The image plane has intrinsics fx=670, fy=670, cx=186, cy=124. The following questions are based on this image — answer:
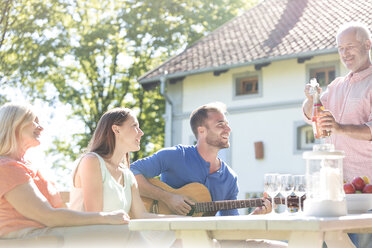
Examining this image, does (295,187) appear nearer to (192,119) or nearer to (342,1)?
(192,119)

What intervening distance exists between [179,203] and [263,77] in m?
12.7

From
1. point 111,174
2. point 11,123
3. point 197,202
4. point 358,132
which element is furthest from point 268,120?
point 11,123

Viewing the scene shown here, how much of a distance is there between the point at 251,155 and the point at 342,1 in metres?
4.96

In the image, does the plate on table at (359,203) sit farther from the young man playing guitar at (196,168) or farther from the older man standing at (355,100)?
the young man playing guitar at (196,168)

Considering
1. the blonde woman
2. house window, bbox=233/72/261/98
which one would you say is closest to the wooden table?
the blonde woman

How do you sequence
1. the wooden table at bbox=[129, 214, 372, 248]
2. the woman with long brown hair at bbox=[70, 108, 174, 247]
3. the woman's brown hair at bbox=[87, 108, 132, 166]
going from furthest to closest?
the woman's brown hair at bbox=[87, 108, 132, 166]
the woman with long brown hair at bbox=[70, 108, 174, 247]
the wooden table at bbox=[129, 214, 372, 248]

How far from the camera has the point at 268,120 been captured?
16625 mm

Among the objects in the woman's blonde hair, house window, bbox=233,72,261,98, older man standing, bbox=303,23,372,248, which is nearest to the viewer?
the woman's blonde hair

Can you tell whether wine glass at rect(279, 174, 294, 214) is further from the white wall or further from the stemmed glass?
the white wall

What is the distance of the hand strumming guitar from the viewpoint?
4473 millimetres

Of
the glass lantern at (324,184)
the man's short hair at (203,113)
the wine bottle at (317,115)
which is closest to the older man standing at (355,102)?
the wine bottle at (317,115)

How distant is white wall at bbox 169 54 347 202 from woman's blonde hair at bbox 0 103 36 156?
41.3 feet

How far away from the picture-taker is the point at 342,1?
18.0 meters

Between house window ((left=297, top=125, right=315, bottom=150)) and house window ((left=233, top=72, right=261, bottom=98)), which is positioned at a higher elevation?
house window ((left=233, top=72, right=261, bottom=98))
